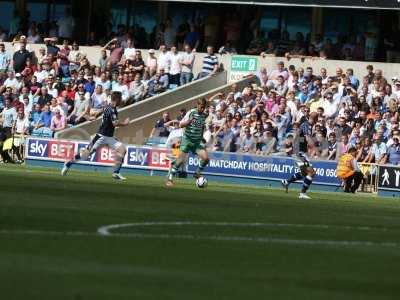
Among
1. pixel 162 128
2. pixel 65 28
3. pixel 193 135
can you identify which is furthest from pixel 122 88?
pixel 193 135

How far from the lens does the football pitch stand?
10539 millimetres

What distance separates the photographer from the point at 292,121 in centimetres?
3694

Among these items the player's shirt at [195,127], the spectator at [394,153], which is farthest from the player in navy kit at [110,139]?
the spectator at [394,153]

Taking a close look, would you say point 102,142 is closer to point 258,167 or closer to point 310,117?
point 258,167

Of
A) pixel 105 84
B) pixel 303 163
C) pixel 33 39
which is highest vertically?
pixel 33 39

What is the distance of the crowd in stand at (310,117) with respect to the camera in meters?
35.2

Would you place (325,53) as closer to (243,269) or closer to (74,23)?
(74,23)

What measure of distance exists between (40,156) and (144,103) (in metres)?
4.08

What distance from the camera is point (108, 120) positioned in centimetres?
3119

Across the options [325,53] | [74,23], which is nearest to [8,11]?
[74,23]

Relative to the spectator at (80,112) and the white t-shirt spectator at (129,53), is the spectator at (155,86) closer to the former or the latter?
the white t-shirt spectator at (129,53)

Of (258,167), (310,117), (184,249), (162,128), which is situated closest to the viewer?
(184,249)

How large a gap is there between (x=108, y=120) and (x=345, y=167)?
6.51 m

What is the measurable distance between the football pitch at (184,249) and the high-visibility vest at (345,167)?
38.7 feet
